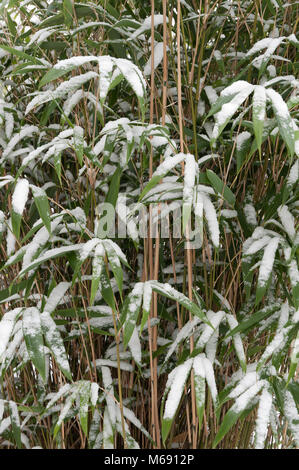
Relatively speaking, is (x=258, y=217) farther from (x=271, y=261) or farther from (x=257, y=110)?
(x=257, y=110)

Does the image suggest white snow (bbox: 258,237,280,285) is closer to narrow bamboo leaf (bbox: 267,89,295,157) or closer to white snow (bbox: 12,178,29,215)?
narrow bamboo leaf (bbox: 267,89,295,157)

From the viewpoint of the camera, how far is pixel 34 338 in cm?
88

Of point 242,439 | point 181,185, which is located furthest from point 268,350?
point 242,439

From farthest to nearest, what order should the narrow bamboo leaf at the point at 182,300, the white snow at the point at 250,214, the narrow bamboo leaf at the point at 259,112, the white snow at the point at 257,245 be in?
the white snow at the point at 250,214 → the white snow at the point at 257,245 → the narrow bamboo leaf at the point at 182,300 → the narrow bamboo leaf at the point at 259,112

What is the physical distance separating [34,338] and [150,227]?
0.89ft

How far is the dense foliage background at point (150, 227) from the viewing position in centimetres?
88

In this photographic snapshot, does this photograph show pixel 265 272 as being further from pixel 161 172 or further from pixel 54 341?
pixel 54 341

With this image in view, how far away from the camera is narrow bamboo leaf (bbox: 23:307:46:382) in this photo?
850 mm

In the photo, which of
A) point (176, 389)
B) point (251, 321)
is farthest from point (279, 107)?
point (176, 389)

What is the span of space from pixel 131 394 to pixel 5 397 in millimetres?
325

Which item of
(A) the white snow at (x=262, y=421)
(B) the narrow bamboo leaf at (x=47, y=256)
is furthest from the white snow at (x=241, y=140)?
(A) the white snow at (x=262, y=421)

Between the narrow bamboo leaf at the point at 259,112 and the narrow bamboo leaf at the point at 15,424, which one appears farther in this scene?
the narrow bamboo leaf at the point at 15,424

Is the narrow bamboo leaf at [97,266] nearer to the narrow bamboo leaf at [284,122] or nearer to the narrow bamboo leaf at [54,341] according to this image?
the narrow bamboo leaf at [54,341]

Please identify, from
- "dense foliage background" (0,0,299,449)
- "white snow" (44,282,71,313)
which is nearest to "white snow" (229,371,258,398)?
"dense foliage background" (0,0,299,449)
